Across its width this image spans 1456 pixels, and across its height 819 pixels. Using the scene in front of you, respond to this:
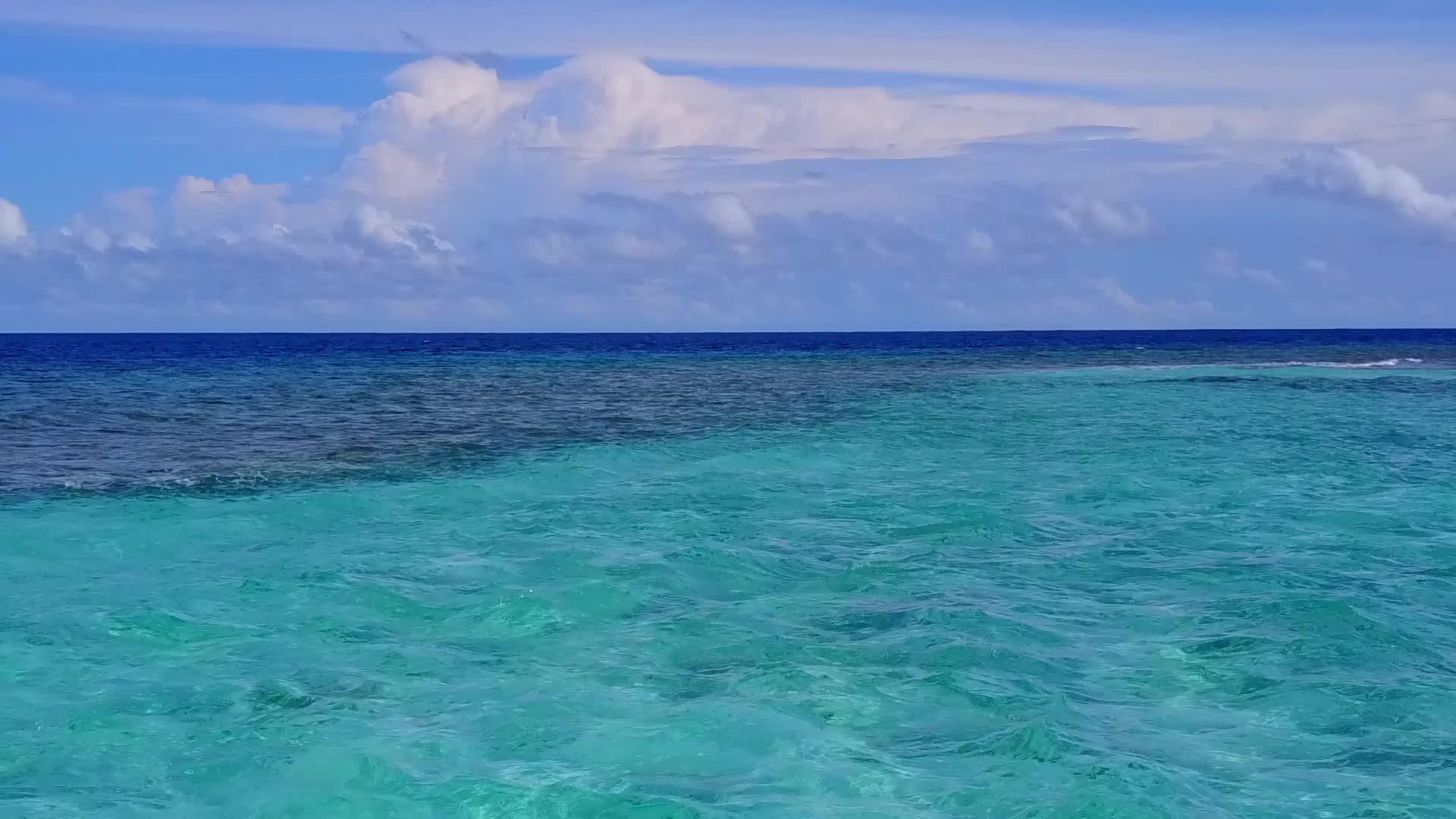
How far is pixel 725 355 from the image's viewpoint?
10862 centimetres

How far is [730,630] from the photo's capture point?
14.5 metres

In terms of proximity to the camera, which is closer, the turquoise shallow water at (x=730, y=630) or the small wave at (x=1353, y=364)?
the turquoise shallow water at (x=730, y=630)

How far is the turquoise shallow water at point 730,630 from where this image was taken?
10195mm

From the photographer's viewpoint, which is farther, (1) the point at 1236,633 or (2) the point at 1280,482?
(2) the point at 1280,482

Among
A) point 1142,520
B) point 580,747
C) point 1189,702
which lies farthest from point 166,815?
point 1142,520

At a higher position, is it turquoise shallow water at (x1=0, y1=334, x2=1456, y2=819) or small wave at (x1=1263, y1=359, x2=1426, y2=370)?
small wave at (x1=1263, y1=359, x2=1426, y2=370)

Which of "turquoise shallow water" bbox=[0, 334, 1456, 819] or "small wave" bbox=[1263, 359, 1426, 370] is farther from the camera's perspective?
"small wave" bbox=[1263, 359, 1426, 370]

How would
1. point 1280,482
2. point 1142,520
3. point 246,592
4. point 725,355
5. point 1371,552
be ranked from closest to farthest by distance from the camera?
point 246,592 → point 1371,552 → point 1142,520 → point 1280,482 → point 725,355

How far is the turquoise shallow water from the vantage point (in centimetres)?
1020

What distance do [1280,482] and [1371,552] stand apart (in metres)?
7.37

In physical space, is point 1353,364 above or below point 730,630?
above

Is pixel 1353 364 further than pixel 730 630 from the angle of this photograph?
Yes

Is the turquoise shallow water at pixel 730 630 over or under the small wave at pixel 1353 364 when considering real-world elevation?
under

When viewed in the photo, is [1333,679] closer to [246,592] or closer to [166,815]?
A: [166,815]
